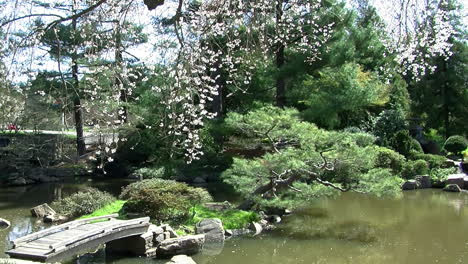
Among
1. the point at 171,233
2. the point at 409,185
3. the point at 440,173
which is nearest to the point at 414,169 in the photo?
the point at 440,173

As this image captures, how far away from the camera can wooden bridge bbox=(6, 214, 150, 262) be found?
6090 mm

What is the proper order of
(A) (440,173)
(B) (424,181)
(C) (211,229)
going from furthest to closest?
(A) (440,173)
(B) (424,181)
(C) (211,229)

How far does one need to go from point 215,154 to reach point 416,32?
42.0ft

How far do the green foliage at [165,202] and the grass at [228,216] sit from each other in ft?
0.80

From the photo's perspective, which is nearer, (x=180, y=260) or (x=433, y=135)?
(x=180, y=260)

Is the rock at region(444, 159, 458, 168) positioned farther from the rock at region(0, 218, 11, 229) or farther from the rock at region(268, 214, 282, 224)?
the rock at region(0, 218, 11, 229)

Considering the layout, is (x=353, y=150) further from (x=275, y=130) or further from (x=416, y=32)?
(x=416, y=32)

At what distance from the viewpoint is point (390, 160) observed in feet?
45.5

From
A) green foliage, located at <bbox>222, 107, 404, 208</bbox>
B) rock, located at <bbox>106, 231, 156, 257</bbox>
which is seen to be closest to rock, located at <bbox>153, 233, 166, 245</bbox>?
rock, located at <bbox>106, 231, 156, 257</bbox>

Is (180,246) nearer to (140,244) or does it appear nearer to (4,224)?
(140,244)

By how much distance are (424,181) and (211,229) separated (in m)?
8.22

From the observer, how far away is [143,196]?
8852mm

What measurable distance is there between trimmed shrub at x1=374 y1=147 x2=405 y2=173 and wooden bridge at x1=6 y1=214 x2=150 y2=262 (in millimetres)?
8382

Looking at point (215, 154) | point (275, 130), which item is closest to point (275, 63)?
point (215, 154)
